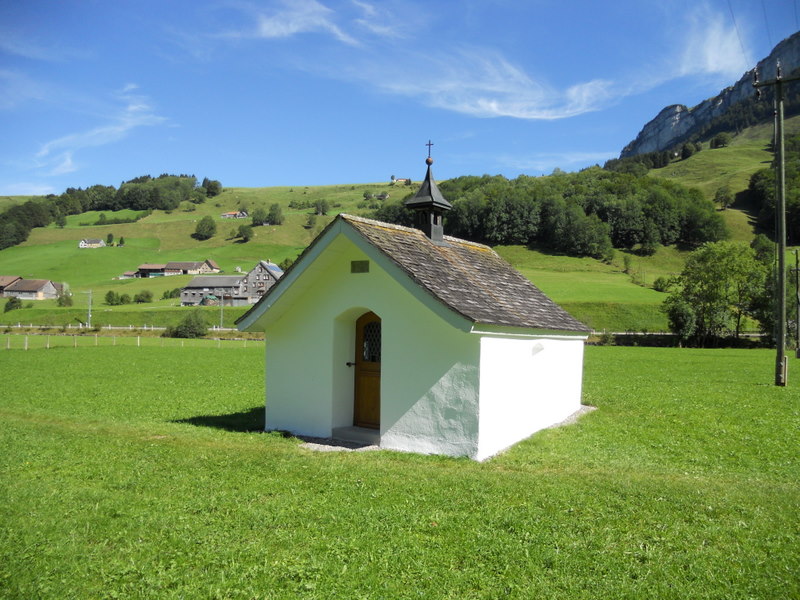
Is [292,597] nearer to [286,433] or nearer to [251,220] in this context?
[286,433]

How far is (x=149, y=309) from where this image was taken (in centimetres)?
8281

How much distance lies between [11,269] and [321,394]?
123239mm

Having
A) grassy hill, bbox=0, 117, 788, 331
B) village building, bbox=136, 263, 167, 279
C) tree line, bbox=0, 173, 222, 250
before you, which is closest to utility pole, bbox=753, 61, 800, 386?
grassy hill, bbox=0, 117, 788, 331

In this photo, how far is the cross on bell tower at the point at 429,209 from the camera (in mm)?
14656

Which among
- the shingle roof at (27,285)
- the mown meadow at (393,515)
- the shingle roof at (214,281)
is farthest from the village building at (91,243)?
the mown meadow at (393,515)

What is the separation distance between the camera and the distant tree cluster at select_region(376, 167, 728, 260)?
101250 millimetres

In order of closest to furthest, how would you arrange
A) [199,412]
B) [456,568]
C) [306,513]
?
1. [456,568]
2. [306,513]
3. [199,412]

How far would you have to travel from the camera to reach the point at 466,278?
12.9m

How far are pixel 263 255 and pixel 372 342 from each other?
375ft

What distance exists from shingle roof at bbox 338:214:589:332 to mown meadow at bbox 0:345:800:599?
A: 2.83 meters

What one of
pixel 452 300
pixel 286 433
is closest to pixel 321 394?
pixel 286 433

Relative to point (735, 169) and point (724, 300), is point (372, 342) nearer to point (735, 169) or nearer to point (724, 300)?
point (724, 300)

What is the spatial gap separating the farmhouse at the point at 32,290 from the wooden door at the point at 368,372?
102625 millimetres

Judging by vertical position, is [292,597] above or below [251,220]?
below
